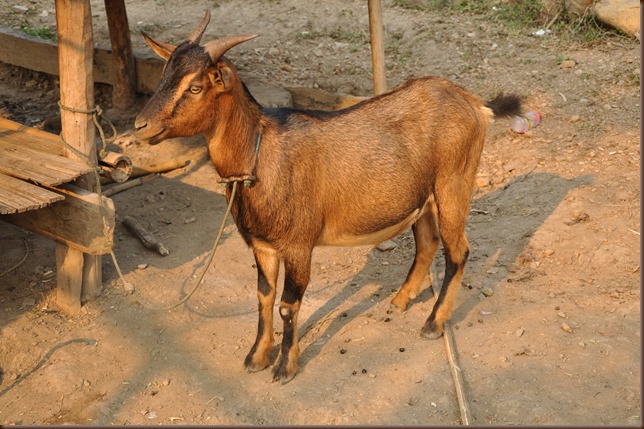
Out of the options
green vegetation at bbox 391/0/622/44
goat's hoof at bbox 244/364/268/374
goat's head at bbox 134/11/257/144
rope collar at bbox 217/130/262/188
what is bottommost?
goat's hoof at bbox 244/364/268/374

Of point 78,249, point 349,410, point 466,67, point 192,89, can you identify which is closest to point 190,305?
point 78,249

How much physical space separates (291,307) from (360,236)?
0.72 m

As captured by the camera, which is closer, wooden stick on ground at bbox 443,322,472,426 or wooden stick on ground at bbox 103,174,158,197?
wooden stick on ground at bbox 443,322,472,426

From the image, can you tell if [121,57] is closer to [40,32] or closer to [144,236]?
[40,32]

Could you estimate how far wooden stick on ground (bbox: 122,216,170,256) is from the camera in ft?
23.9

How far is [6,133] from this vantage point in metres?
6.74

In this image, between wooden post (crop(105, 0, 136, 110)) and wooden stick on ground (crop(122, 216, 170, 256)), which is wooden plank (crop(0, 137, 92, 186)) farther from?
wooden post (crop(105, 0, 136, 110))

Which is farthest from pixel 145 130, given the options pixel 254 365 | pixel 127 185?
pixel 127 185

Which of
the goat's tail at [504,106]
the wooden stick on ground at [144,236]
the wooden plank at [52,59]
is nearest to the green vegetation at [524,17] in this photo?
the wooden plank at [52,59]

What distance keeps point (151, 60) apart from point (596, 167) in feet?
18.4

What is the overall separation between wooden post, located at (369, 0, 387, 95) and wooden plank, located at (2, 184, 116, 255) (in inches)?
148

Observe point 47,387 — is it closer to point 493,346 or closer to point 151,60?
point 493,346

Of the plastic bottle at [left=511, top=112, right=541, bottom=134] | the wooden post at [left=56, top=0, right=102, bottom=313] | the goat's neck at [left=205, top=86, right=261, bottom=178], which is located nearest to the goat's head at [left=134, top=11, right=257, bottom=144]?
the goat's neck at [left=205, top=86, right=261, bottom=178]

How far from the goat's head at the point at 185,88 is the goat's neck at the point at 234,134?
145mm
